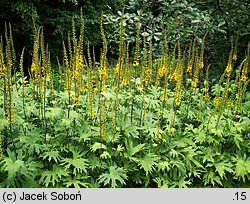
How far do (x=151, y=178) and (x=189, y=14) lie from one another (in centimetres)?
324

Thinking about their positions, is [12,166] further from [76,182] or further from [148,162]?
[148,162]

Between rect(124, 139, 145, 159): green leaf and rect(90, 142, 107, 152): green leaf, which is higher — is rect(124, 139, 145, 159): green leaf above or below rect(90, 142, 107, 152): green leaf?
below

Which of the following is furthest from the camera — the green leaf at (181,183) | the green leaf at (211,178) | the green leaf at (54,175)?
the green leaf at (211,178)

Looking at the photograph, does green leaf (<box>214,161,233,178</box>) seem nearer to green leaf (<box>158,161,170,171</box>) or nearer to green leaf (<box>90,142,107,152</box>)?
green leaf (<box>158,161,170,171</box>)

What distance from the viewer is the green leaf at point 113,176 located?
13.4 ft

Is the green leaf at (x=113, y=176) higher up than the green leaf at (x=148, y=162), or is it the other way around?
the green leaf at (x=148, y=162)

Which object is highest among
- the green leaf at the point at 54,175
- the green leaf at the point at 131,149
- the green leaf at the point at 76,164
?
the green leaf at the point at 131,149

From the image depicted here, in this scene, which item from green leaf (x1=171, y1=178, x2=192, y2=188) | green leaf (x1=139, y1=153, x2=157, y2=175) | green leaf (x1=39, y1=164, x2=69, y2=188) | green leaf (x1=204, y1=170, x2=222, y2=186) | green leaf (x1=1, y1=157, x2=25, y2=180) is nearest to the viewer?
green leaf (x1=1, y1=157, x2=25, y2=180)

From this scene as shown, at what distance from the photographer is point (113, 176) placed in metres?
4.12

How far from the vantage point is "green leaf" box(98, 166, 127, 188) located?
4074mm

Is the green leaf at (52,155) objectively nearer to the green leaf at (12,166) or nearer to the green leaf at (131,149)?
the green leaf at (12,166)

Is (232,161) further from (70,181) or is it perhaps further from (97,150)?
(70,181)

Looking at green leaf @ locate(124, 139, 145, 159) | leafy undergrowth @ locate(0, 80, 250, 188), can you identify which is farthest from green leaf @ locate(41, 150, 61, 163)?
green leaf @ locate(124, 139, 145, 159)

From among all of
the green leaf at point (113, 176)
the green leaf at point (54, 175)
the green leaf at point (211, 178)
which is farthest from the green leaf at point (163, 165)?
the green leaf at point (54, 175)
